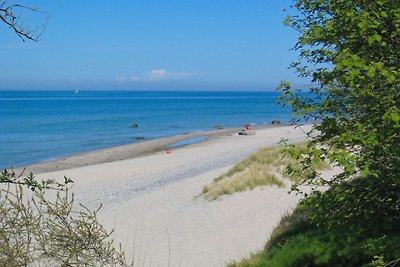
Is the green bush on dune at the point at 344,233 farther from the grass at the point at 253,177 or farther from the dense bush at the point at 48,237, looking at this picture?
the grass at the point at 253,177

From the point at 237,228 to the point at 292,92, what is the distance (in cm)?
879

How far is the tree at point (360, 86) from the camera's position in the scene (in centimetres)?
426

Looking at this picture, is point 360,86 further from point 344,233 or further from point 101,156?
point 101,156

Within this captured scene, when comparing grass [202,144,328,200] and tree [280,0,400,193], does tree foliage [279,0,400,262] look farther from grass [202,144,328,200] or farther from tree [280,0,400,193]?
grass [202,144,328,200]

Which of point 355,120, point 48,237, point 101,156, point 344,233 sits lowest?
point 101,156

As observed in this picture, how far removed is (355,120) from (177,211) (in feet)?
40.1

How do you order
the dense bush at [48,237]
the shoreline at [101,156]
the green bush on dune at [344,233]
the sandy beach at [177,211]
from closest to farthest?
1. the dense bush at [48,237]
2. the green bush on dune at [344,233]
3. the sandy beach at [177,211]
4. the shoreline at [101,156]

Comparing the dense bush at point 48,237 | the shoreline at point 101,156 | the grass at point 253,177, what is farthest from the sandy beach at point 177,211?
the dense bush at point 48,237

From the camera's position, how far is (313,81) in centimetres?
588

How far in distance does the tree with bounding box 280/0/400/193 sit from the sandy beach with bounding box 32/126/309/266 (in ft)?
9.41

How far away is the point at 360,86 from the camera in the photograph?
507 centimetres

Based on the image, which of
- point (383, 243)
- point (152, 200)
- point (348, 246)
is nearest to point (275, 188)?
point (152, 200)

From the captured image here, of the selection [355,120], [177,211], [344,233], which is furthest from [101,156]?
[355,120]

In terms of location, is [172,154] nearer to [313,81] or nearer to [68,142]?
[68,142]
